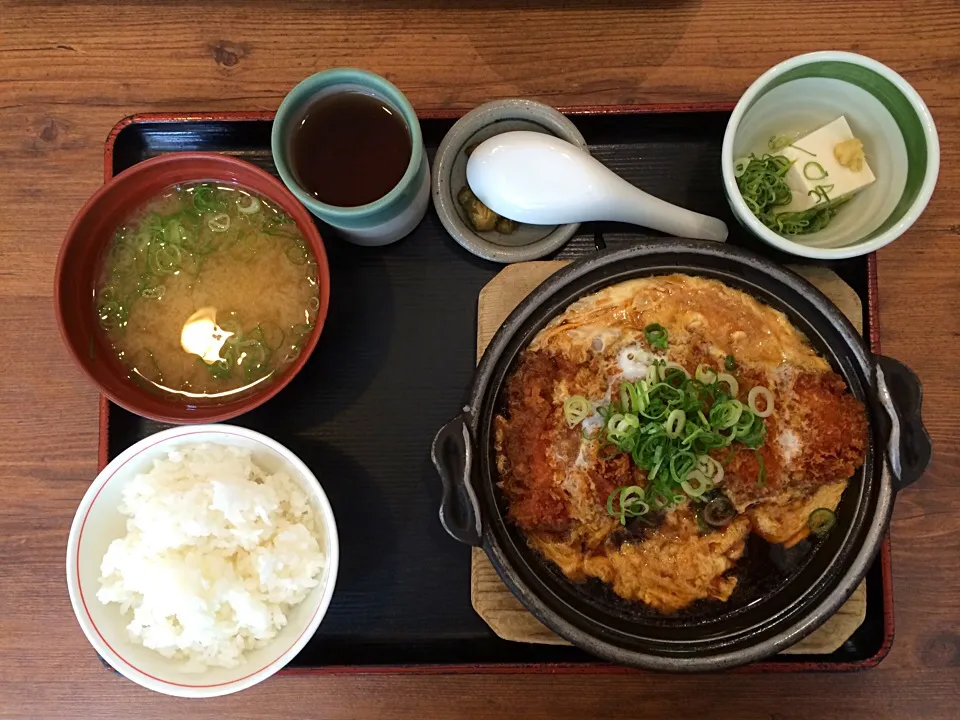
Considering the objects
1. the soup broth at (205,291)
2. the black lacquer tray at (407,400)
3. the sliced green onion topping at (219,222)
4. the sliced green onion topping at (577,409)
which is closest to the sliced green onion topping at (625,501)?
the sliced green onion topping at (577,409)

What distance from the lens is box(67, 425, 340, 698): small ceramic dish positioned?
1.54 m

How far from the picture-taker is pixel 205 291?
1.77 m

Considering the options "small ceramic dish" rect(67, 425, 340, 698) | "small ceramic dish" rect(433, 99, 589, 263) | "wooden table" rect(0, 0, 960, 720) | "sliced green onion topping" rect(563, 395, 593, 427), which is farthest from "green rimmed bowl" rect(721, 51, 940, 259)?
"small ceramic dish" rect(67, 425, 340, 698)

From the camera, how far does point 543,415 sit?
1537 millimetres

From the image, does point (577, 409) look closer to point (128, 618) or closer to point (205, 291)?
point (205, 291)

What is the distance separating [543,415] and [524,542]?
0.31m

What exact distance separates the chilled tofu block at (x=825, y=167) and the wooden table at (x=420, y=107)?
0.32 meters

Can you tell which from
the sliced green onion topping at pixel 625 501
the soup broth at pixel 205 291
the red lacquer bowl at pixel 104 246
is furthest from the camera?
the soup broth at pixel 205 291

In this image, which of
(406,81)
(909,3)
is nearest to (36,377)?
(406,81)

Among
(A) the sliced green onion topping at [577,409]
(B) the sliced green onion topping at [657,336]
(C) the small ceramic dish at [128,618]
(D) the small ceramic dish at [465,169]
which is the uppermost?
(D) the small ceramic dish at [465,169]

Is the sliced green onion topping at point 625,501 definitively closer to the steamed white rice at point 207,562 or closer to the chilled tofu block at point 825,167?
the steamed white rice at point 207,562

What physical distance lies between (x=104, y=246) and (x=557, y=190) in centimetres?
119

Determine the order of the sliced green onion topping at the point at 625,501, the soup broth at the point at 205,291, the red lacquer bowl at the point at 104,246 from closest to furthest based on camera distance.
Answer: the sliced green onion topping at the point at 625,501 → the red lacquer bowl at the point at 104,246 → the soup broth at the point at 205,291

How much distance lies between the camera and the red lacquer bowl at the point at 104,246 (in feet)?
5.31
